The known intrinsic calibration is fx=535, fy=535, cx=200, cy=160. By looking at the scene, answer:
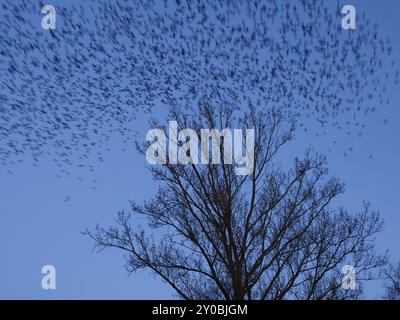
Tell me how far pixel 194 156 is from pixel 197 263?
3651mm

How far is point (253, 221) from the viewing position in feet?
60.0

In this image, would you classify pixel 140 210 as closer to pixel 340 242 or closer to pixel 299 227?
pixel 299 227

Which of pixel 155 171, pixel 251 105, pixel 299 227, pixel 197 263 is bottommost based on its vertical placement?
pixel 197 263

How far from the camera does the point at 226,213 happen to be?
57.5 ft
